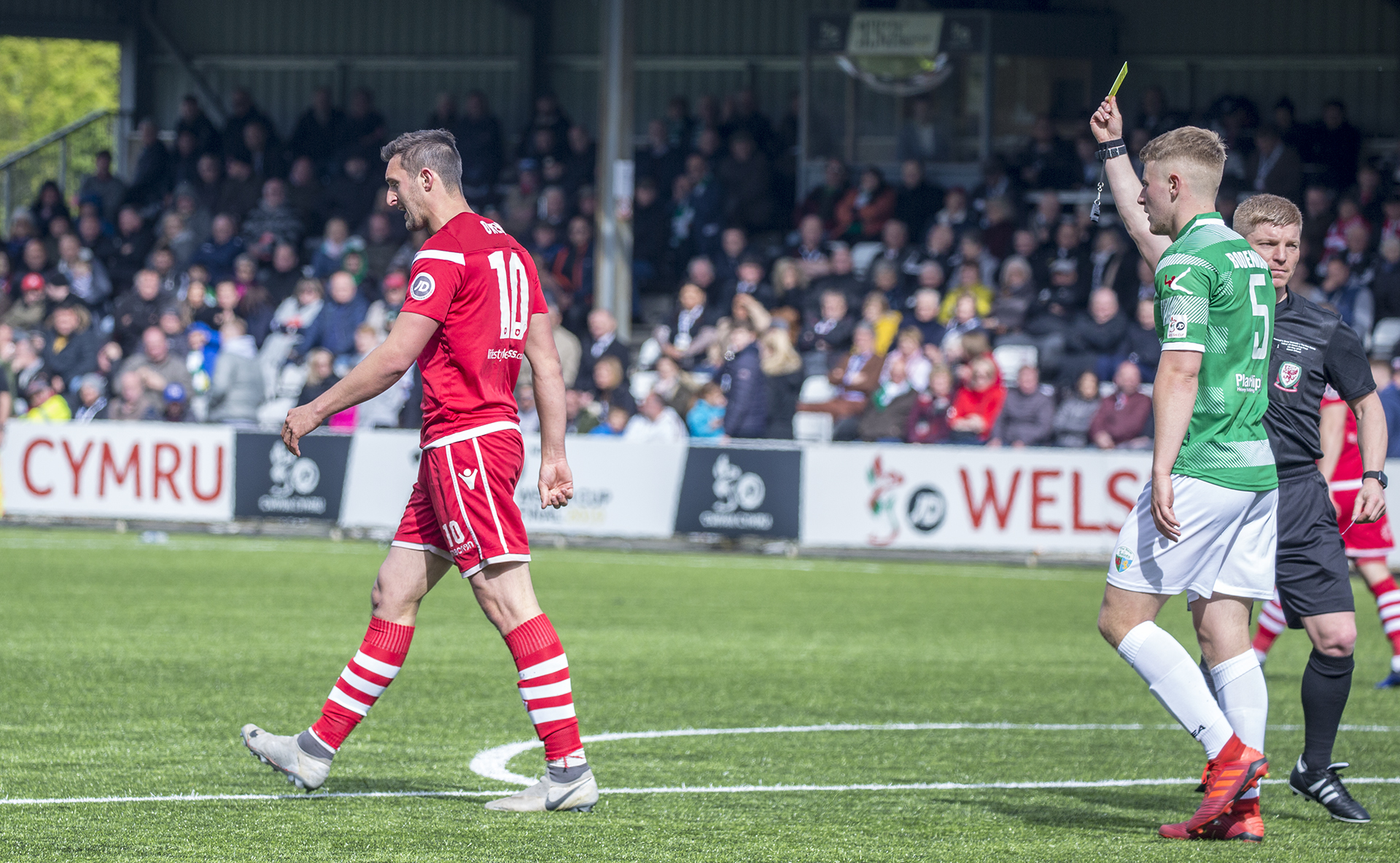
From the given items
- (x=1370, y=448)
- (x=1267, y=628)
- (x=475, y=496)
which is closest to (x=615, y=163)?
(x=1267, y=628)

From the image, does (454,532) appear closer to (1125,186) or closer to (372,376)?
(372,376)

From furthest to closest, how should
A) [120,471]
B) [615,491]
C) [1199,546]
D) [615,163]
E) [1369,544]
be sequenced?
[615,163], [120,471], [615,491], [1369,544], [1199,546]

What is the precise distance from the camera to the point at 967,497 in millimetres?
16906

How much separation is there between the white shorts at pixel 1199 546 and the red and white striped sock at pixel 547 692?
5.60ft

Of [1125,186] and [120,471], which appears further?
[120,471]

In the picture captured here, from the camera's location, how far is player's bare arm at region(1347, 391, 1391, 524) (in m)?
6.27

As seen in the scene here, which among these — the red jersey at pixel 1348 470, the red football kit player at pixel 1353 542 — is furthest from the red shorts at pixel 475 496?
the red jersey at pixel 1348 470

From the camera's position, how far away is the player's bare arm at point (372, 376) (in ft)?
17.9

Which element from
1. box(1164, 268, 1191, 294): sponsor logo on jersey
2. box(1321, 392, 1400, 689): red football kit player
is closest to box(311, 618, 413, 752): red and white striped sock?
box(1164, 268, 1191, 294): sponsor logo on jersey

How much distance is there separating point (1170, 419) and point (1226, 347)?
1.26ft

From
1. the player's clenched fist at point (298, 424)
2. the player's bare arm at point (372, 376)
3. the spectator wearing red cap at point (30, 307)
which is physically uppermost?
the spectator wearing red cap at point (30, 307)

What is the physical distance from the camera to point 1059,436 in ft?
59.3

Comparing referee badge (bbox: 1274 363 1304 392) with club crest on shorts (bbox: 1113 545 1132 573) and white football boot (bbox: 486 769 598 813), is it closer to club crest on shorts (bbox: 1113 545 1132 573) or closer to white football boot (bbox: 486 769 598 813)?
club crest on shorts (bbox: 1113 545 1132 573)

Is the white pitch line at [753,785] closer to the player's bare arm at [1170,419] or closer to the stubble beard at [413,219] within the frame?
the player's bare arm at [1170,419]
